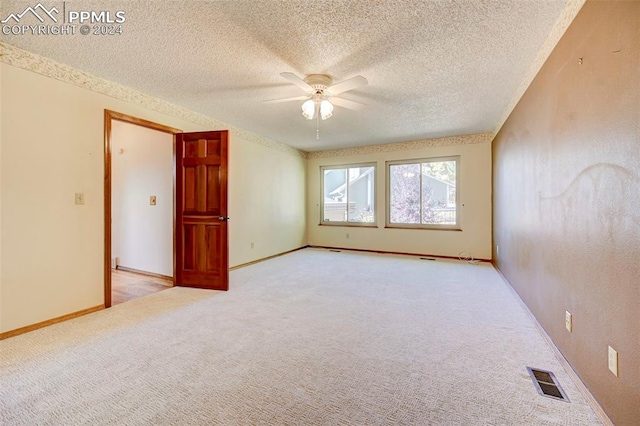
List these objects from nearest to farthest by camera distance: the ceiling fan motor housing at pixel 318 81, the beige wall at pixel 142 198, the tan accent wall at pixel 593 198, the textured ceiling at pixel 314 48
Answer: the tan accent wall at pixel 593 198 → the textured ceiling at pixel 314 48 → the ceiling fan motor housing at pixel 318 81 → the beige wall at pixel 142 198

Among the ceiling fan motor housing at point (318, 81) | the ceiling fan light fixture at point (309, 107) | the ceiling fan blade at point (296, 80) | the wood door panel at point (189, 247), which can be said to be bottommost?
the wood door panel at point (189, 247)

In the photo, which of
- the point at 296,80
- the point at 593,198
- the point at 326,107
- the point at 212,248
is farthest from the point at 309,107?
the point at 593,198

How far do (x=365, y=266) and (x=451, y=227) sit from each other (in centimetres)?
210

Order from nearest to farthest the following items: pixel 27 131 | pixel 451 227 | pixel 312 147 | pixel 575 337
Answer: pixel 575 337
pixel 27 131
pixel 451 227
pixel 312 147

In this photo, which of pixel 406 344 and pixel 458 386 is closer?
pixel 458 386

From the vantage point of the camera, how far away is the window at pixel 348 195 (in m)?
6.57

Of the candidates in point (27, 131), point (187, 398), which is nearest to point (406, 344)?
point (187, 398)

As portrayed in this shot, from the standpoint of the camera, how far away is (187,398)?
1571 mm

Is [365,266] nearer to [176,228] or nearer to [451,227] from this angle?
[451,227]

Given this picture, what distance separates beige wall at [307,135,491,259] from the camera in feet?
17.7

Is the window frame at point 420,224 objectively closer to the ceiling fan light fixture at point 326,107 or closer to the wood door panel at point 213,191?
the ceiling fan light fixture at point 326,107

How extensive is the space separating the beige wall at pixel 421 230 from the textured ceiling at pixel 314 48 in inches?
70.2

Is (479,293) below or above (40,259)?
below

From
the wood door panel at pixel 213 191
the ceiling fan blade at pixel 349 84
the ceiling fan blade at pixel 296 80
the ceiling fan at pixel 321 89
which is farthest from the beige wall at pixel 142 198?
the ceiling fan blade at pixel 349 84
